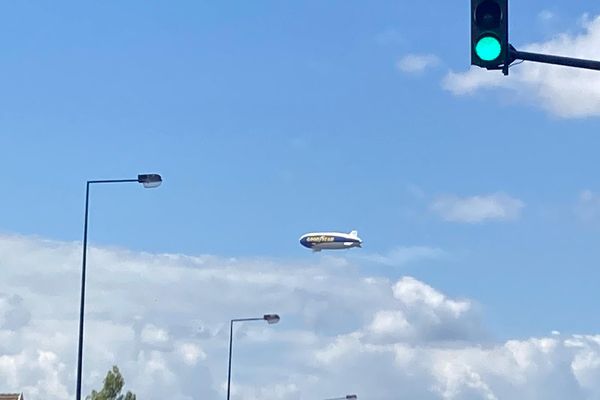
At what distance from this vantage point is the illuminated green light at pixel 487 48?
14445 millimetres

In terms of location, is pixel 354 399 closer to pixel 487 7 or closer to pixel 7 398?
pixel 7 398

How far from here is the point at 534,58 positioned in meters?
15.2

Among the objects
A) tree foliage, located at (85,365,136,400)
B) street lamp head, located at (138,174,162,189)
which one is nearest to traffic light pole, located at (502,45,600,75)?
street lamp head, located at (138,174,162,189)

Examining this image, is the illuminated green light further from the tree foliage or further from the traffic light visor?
the tree foliage

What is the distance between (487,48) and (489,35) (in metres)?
0.16

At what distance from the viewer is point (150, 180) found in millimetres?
37375

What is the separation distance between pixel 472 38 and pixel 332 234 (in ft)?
453

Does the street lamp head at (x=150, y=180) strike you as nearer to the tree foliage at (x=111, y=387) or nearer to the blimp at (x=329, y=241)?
the tree foliage at (x=111, y=387)

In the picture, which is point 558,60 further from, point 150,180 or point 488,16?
point 150,180

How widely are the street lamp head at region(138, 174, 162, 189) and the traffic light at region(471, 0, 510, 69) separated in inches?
927

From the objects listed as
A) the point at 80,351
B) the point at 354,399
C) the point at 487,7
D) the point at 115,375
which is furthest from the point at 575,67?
the point at 354,399

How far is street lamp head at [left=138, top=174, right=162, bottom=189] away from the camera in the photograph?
3728cm

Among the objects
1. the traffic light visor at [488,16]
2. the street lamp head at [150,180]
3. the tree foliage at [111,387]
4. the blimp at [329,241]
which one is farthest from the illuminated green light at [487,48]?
the blimp at [329,241]

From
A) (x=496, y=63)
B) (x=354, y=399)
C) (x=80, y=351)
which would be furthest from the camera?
(x=354, y=399)
